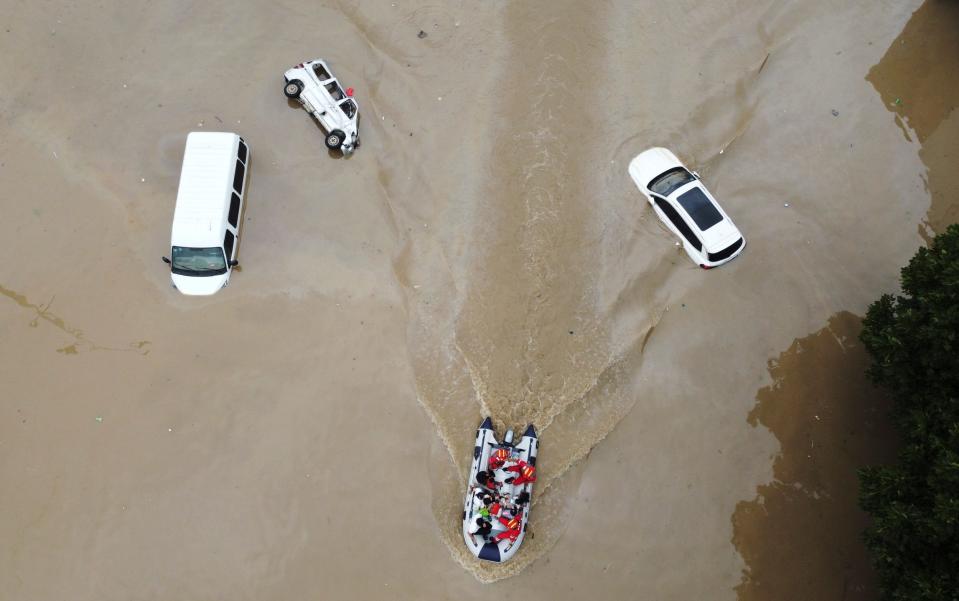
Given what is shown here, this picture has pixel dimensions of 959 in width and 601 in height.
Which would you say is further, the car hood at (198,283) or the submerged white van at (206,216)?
the car hood at (198,283)

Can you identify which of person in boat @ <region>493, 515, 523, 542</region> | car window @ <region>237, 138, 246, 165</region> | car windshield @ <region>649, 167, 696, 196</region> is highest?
car window @ <region>237, 138, 246, 165</region>

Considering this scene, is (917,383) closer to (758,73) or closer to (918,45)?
(758,73)

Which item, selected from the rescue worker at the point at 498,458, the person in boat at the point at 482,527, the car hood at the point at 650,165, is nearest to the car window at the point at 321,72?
the car hood at the point at 650,165

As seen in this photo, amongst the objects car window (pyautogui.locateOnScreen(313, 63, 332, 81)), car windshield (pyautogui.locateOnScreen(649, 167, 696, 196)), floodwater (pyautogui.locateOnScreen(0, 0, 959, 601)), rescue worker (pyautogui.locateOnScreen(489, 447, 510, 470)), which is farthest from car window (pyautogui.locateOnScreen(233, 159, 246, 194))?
car windshield (pyautogui.locateOnScreen(649, 167, 696, 196))

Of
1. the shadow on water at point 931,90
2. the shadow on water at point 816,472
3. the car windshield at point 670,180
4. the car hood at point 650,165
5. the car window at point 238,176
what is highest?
the car window at point 238,176

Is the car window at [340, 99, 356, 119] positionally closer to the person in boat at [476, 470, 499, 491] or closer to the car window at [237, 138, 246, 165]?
the car window at [237, 138, 246, 165]

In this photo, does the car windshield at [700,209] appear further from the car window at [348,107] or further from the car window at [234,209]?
the car window at [234,209]

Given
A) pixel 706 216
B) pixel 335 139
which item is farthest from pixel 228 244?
pixel 706 216
